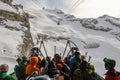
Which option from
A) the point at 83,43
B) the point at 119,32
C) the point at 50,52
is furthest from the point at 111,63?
the point at 119,32

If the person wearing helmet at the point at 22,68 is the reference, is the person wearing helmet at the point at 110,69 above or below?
above

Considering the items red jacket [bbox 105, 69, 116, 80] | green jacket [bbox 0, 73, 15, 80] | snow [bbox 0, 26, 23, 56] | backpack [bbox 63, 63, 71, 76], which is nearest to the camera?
green jacket [bbox 0, 73, 15, 80]

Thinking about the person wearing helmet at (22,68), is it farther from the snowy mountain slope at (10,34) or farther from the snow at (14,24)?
the snow at (14,24)

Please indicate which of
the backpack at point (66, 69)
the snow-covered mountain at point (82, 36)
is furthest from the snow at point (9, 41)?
the backpack at point (66, 69)

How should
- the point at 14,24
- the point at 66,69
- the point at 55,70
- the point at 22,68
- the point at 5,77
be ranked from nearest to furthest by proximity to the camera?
the point at 5,77
the point at 55,70
the point at 22,68
the point at 66,69
the point at 14,24

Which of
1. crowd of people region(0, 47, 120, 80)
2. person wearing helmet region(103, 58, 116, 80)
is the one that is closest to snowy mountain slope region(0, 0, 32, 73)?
crowd of people region(0, 47, 120, 80)

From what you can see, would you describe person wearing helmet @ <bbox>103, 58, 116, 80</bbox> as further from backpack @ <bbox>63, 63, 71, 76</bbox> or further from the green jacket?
backpack @ <bbox>63, 63, 71, 76</bbox>

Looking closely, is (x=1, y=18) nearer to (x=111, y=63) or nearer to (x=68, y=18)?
(x=111, y=63)

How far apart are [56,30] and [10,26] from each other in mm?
40738

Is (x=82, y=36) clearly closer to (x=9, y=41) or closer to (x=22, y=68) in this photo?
(x=9, y=41)

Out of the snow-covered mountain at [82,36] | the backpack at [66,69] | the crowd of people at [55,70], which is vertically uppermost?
the crowd of people at [55,70]

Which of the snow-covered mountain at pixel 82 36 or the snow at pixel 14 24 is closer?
the snow at pixel 14 24

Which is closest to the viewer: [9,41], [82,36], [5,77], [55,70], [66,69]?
[5,77]

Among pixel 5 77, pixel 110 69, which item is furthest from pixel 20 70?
pixel 110 69
